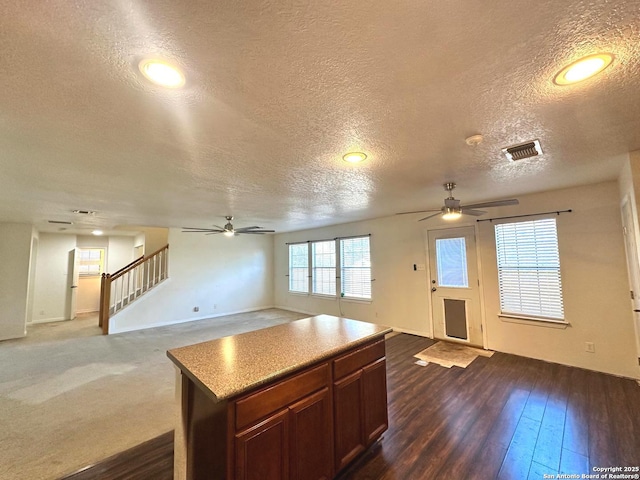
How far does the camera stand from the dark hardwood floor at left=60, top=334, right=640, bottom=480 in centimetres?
195

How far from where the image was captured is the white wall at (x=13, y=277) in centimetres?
552

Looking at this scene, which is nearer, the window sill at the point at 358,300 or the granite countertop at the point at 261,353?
the granite countertop at the point at 261,353

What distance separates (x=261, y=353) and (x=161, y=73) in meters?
1.71

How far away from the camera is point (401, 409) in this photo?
2721 mm

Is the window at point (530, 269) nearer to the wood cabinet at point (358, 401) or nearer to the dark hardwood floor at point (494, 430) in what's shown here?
the dark hardwood floor at point (494, 430)

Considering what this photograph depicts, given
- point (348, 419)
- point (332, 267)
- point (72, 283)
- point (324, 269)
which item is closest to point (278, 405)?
point (348, 419)

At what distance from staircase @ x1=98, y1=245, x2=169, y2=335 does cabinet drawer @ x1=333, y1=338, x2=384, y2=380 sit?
6.11 metres

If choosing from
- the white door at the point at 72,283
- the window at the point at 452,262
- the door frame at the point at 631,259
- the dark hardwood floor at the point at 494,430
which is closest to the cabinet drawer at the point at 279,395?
the dark hardwood floor at the point at 494,430

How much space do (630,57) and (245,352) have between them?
2.65 meters

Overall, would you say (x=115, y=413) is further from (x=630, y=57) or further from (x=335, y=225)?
(x=335, y=225)

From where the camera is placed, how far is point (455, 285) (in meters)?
4.82

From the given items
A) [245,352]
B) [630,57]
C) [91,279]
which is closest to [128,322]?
[91,279]

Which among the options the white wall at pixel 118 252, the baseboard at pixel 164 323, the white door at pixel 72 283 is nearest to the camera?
the baseboard at pixel 164 323

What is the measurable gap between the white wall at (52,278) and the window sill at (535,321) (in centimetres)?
1048
